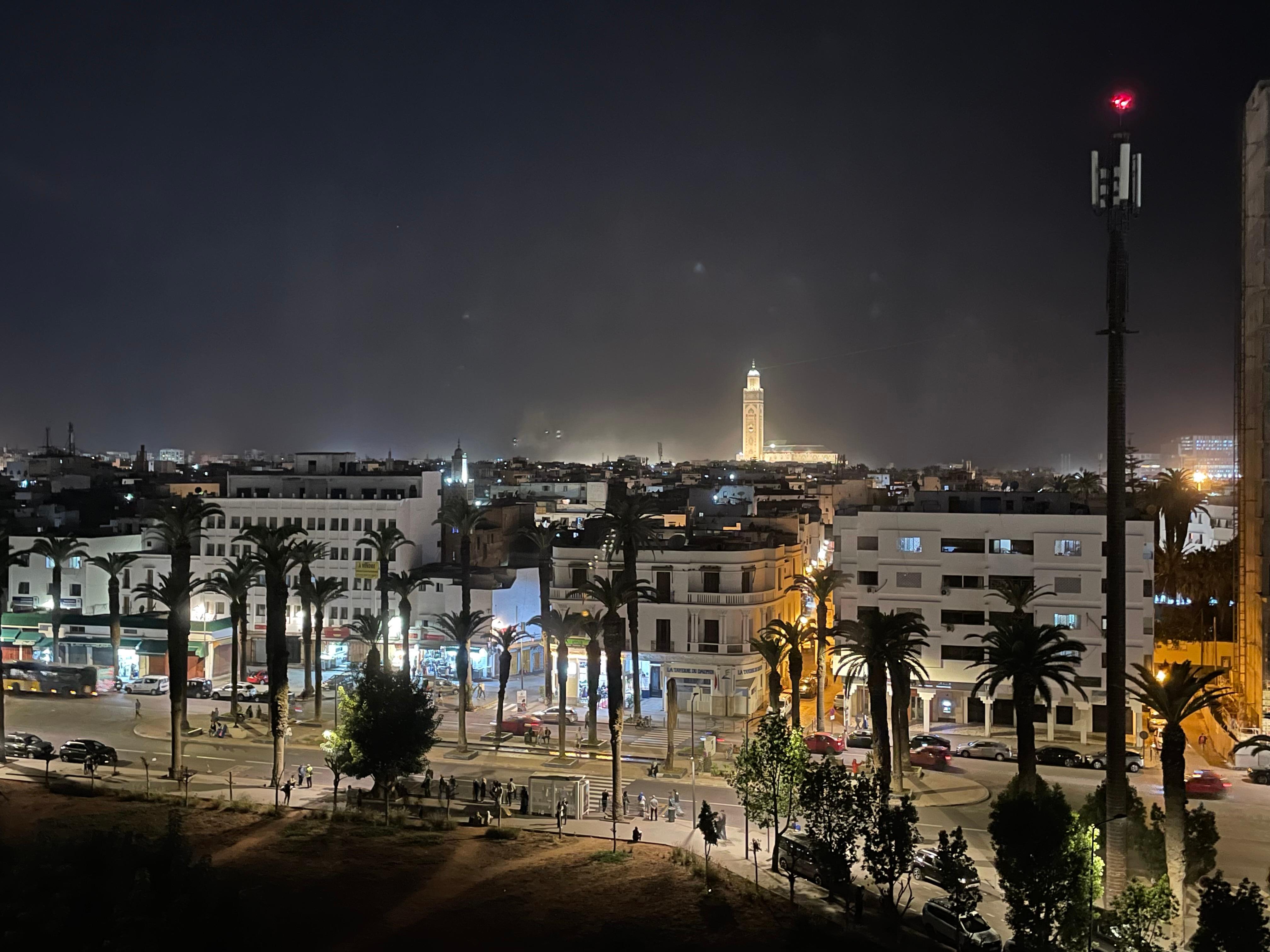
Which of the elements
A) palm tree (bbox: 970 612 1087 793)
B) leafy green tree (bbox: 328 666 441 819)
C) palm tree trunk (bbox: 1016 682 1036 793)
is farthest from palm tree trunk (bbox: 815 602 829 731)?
leafy green tree (bbox: 328 666 441 819)

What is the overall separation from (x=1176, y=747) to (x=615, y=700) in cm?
1865

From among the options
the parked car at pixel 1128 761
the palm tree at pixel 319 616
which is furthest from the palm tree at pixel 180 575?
the parked car at pixel 1128 761

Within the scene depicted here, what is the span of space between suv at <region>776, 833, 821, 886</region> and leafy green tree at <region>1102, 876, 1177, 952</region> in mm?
8691

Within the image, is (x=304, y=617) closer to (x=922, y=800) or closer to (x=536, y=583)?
(x=536, y=583)

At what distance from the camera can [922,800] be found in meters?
38.5

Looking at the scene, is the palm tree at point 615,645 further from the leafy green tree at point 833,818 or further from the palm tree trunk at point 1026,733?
the palm tree trunk at point 1026,733

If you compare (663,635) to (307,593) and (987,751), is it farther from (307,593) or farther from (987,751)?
(307,593)

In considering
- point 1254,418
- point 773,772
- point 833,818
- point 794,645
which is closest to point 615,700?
point 794,645

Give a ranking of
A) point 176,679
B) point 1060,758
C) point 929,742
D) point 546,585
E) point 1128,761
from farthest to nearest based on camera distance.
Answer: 1. point 546,585
2. point 929,742
3. point 1060,758
4. point 1128,761
5. point 176,679

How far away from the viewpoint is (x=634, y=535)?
1948 inches

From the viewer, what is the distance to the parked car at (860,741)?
46.2m

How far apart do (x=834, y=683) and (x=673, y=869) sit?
3107 centimetres

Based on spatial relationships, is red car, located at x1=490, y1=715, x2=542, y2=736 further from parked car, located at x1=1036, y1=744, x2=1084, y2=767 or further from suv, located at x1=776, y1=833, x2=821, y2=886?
parked car, located at x1=1036, y1=744, x2=1084, y2=767

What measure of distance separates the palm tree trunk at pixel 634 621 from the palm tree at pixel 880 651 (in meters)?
12.4
